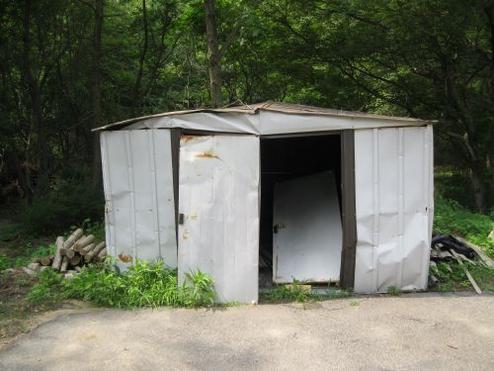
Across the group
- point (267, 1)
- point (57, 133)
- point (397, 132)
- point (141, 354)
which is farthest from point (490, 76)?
point (57, 133)

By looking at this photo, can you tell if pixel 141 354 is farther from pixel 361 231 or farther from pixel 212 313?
pixel 361 231

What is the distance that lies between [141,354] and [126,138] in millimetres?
3050

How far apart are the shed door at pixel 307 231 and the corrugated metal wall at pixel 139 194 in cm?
173

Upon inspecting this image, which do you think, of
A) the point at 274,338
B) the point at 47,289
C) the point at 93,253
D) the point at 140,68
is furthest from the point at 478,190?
the point at 47,289

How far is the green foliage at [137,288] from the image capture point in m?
6.05

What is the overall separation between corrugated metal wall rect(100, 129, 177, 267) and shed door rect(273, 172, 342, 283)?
173 cm

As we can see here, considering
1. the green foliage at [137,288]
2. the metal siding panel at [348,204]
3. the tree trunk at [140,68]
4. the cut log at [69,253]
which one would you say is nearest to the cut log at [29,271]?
the cut log at [69,253]

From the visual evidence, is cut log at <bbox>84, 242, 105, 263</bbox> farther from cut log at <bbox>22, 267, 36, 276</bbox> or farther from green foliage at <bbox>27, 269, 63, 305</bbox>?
cut log at <bbox>22, 267, 36, 276</bbox>

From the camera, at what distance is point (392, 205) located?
648cm

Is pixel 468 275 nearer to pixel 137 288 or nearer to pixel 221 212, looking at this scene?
pixel 221 212

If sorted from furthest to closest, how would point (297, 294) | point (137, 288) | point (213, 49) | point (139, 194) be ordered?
point (213, 49), point (139, 194), point (297, 294), point (137, 288)

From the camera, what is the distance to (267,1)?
1349 cm

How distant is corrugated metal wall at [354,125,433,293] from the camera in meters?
6.41

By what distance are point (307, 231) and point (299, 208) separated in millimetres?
731
